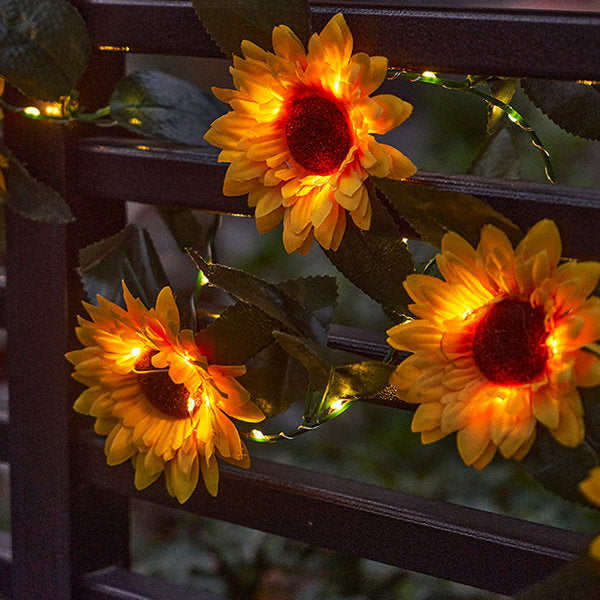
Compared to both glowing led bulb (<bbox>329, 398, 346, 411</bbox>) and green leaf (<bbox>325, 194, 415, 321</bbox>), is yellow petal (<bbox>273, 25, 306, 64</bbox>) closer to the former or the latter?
green leaf (<bbox>325, 194, 415, 321</bbox>)

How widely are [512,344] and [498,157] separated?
29cm

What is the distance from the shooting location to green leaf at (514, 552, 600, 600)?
530 millimetres

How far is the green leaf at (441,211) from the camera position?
21.5 inches

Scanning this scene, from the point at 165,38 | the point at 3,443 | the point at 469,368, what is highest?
the point at 165,38

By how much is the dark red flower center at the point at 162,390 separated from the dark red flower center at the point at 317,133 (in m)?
0.22

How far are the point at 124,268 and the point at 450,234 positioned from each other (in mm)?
342

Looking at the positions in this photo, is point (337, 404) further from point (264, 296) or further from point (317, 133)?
point (317, 133)

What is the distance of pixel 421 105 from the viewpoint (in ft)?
6.91

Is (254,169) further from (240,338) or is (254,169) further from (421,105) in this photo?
(421,105)

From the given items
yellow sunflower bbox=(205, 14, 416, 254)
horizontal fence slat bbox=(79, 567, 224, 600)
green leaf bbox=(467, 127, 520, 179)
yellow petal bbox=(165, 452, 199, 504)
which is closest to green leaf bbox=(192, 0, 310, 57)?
yellow sunflower bbox=(205, 14, 416, 254)

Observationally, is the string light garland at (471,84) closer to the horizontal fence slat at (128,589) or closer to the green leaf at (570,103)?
the green leaf at (570,103)

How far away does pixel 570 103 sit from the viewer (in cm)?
64

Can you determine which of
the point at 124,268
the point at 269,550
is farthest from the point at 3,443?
the point at 269,550

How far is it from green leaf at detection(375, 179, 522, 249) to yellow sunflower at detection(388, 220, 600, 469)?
0.02 metres
